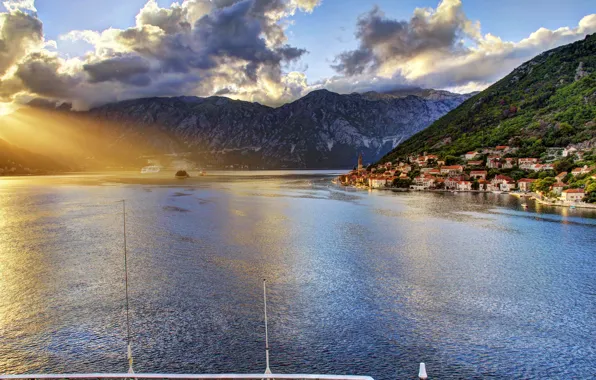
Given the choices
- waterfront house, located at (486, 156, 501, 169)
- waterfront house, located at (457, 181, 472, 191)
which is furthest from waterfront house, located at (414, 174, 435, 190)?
waterfront house, located at (486, 156, 501, 169)

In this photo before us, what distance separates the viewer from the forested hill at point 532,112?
86562 mm

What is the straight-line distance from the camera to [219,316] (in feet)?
56.6

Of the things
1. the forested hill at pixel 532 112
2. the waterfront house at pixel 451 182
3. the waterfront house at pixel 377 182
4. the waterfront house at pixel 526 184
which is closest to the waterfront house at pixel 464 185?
the waterfront house at pixel 451 182

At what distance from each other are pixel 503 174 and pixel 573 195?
2641 cm

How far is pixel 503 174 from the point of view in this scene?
265 feet

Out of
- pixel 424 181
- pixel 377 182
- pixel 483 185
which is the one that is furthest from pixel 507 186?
pixel 377 182

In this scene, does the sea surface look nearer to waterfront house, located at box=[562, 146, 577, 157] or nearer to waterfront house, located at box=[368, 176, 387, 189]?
waterfront house, located at box=[562, 146, 577, 157]

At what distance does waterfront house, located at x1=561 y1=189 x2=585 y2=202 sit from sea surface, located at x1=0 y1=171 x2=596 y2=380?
17.1 metres

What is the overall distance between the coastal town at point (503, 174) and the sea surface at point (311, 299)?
21603mm

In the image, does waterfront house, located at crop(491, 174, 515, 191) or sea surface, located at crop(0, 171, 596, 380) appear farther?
waterfront house, located at crop(491, 174, 515, 191)

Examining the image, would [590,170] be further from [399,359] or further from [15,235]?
[15,235]

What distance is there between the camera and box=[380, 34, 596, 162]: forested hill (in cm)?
8656

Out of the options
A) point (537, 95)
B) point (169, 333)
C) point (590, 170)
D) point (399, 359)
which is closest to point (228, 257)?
point (169, 333)

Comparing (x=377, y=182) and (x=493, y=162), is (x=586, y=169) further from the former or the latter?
(x=377, y=182)
